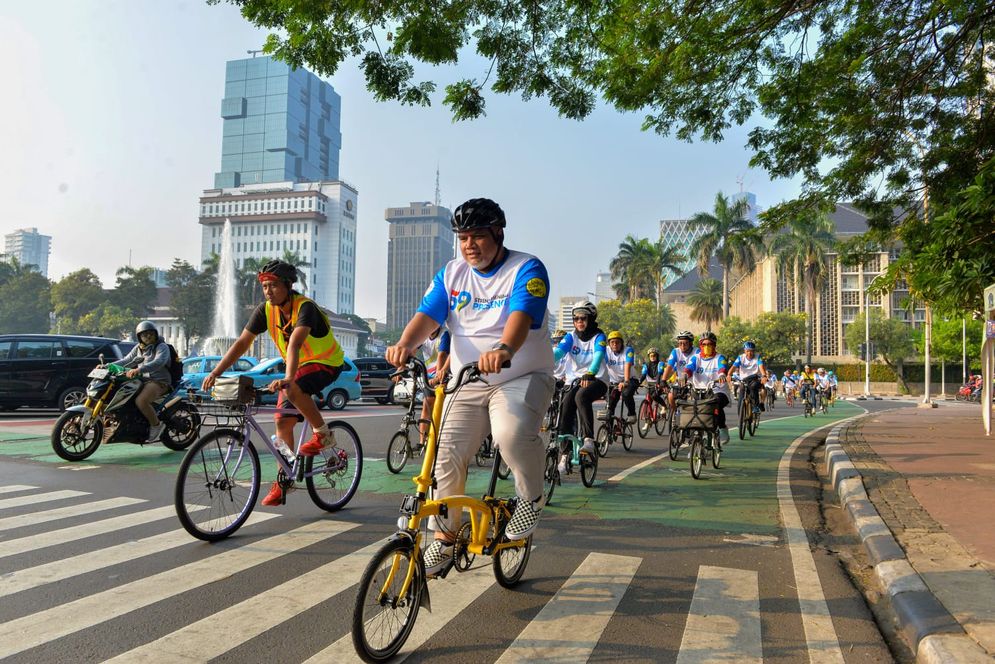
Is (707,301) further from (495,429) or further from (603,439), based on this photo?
(495,429)

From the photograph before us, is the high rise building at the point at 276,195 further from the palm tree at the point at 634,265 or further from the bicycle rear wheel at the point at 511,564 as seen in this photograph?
the bicycle rear wheel at the point at 511,564

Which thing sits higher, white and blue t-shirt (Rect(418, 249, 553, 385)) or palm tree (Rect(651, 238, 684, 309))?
palm tree (Rect(651, 238, 684, 309))

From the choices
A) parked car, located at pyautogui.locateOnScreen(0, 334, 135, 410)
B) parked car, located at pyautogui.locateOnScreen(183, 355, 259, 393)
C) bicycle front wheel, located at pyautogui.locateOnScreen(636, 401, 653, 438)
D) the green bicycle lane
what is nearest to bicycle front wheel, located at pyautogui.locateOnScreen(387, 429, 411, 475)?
the green bicycle lane

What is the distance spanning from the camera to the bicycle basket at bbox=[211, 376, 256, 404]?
484cm

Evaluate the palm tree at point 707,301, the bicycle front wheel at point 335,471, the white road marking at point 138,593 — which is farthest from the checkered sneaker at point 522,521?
the palm tree at point 707,301

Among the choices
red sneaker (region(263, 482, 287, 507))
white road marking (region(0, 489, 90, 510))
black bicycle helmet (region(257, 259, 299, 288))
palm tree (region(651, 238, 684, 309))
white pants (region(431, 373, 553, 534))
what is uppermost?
palm tree (region(651, 238, 684, 309))

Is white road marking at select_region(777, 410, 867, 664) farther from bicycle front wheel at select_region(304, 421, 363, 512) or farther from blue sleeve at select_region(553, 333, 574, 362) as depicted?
bicycle front wheel at select_region(304, 421, 363, 512)

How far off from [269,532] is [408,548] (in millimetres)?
2563

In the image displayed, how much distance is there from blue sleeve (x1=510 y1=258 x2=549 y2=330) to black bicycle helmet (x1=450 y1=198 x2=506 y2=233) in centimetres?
28

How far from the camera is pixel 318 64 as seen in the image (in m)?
8.40

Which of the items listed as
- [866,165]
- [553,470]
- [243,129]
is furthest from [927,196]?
[243,129]

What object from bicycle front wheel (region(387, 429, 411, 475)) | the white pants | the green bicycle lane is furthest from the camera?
bicycle front wheel (region(387, 429, 411, 475))

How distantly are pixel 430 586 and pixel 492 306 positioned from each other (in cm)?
163

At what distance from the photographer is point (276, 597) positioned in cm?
374
